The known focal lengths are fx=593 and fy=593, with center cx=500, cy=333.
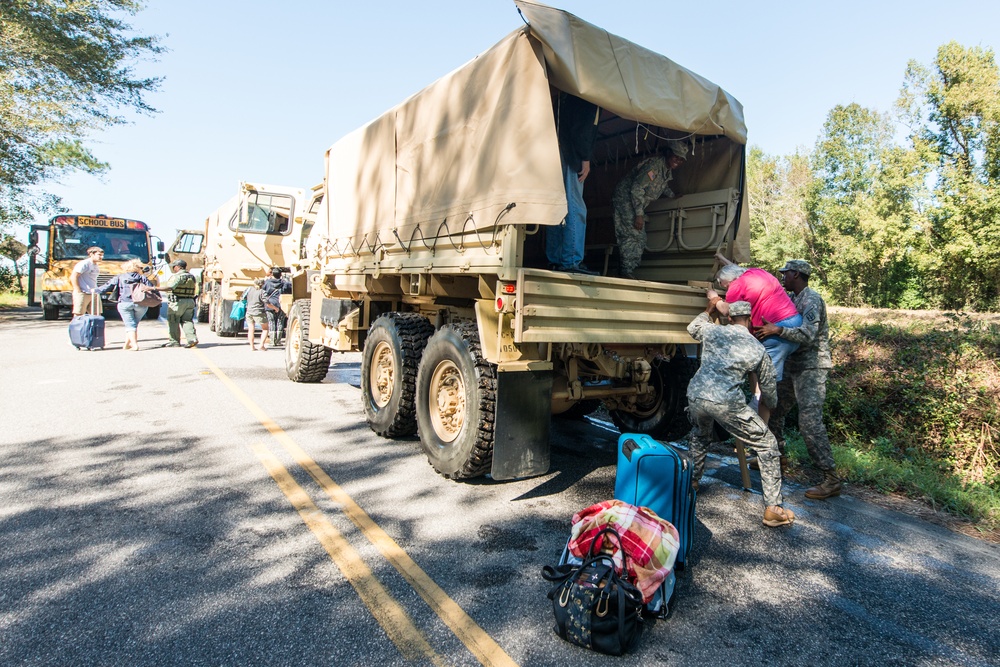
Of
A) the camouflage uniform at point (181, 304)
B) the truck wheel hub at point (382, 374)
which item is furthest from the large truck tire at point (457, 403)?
the camouflage uniform at point (181, 304)

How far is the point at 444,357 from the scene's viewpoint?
4887 mm

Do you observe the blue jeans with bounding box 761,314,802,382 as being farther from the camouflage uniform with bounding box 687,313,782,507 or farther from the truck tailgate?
the truck tailgate

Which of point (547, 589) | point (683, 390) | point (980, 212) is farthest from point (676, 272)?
point (980, 212)

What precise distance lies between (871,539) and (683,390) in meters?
2.14

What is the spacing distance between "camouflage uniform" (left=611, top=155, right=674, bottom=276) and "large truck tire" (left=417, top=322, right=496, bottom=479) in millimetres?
2032

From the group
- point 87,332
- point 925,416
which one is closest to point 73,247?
point 87,332

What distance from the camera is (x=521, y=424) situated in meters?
4.20

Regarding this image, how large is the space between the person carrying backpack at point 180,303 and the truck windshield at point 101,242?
23.2 feet

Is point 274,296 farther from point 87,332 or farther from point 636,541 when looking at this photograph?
point 636,541

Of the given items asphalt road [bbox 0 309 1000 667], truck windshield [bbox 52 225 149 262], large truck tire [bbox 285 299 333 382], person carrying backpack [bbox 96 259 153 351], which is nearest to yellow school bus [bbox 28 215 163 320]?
truck windshield [bbox 52 225 149 262]

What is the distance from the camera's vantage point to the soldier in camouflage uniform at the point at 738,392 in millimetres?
3990

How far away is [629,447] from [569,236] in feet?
6.50

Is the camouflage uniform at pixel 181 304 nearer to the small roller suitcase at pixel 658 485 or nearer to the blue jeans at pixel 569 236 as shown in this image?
the blue jeans at pixel 569 236

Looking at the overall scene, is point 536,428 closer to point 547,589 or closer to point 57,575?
point 547,589
